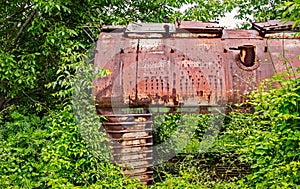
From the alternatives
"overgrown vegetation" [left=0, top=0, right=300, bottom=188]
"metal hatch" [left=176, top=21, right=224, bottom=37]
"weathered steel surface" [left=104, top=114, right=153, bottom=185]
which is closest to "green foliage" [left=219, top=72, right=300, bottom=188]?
"overgrown vegetation" [left=0, top=0, right=300, bottom=188]

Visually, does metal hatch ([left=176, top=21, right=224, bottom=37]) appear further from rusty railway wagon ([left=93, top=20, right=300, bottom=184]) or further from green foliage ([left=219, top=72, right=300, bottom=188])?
green foliage ([left=219, top=72, right=300, bottom=188])

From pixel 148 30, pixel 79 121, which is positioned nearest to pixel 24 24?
pixel 148 30

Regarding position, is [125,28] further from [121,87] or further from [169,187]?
[169,187]

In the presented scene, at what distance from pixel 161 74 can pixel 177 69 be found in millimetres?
215

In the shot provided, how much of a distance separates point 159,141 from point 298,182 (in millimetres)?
3481

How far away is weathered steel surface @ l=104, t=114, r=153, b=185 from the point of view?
4.55 meters

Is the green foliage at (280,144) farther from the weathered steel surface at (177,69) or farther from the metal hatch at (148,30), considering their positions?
the metal hatch at (148,30)

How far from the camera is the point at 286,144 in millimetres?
3139

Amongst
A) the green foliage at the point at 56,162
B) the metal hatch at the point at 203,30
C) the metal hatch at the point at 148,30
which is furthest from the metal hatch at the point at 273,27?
the green foliage at the point at 56,162

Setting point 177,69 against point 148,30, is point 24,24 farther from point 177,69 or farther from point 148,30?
point 177,69

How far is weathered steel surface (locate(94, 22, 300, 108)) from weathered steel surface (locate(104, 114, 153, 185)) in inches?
7.7

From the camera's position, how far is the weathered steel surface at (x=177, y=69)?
472 cm

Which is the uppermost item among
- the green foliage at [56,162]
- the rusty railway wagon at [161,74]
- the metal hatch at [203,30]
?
the metal hatch at [203,30]

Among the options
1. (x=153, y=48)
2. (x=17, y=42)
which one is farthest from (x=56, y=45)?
(x=153, y=48)
